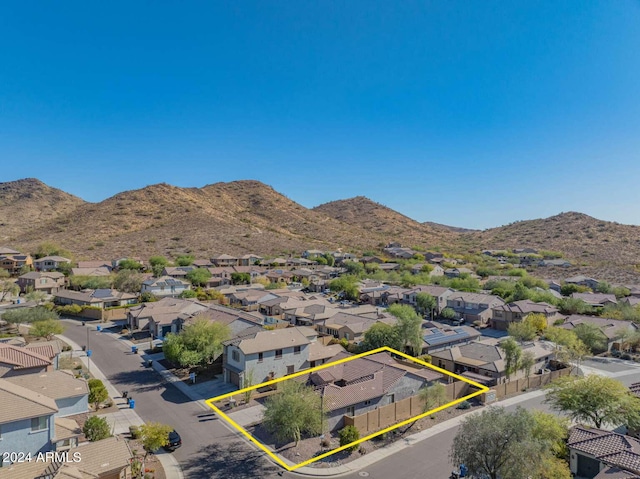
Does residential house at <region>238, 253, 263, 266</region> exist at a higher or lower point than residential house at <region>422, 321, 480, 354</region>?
higher

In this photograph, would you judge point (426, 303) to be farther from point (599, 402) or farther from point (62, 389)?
point (62, 389)

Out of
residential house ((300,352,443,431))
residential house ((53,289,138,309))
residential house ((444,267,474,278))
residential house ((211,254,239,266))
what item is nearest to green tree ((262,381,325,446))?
residential house ((300,352,443,431))

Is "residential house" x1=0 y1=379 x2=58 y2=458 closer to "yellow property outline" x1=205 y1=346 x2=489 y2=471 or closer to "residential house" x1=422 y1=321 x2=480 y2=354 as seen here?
"yellow property outline" x1=205 y1=346 x2=489 y2=471

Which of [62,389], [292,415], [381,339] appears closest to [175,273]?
[381,339]

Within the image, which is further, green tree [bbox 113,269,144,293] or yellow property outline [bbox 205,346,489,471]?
green tree [bbox 113,269,144,293]

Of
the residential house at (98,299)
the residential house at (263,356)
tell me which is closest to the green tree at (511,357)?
the residential house at (263,356)

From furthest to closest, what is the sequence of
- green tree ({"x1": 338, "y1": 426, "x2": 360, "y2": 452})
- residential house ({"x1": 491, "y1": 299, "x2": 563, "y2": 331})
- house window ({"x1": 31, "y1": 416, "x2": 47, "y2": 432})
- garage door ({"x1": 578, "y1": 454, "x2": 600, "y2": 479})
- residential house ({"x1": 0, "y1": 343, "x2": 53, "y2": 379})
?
residential house ({"x1": 491, "y1": 299, "x2": 563, "y2": 331})
residential house ({"x1": 0, "y1": 343, "x2": 53, "y2": 379})
green tree ({"x1": 338, "y1": 426, "x2": 360, "y2": 452})
garage door ({"x1": 578, "y1": 454, "x2": 600, "y2": 479})
house window ({"x1": 31, "y1": 416, "x2": 47, "y2": 432})
